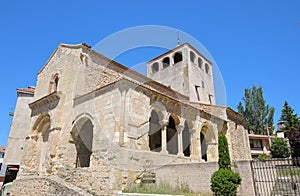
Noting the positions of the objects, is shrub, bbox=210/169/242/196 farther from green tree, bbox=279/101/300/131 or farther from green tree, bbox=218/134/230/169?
green tree, bbox=279/101/300/131

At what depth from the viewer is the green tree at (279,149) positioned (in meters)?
20.8

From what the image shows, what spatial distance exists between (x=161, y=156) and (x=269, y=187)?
13.6ft

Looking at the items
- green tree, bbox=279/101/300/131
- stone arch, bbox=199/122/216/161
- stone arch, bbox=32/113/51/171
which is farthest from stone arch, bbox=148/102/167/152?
green tree, bbox=279/101/300/131

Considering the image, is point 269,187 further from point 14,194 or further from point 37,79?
point 37,79

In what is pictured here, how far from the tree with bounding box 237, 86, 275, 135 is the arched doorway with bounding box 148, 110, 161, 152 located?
69.1 feet

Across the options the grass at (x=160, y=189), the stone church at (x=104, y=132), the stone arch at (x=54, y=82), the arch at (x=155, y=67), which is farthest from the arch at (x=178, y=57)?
the grass at (x=160, y=189)

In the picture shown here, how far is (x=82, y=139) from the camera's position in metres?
11.0

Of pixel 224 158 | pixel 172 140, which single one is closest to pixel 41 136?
pixel 172 140

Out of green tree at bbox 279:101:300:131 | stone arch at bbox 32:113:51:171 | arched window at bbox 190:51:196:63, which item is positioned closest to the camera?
stone arch at bbox 32:113:51:171

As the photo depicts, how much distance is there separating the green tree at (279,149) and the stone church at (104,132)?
5993 millimetres

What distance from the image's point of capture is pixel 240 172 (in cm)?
726

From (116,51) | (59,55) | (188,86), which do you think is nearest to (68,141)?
(116,51)

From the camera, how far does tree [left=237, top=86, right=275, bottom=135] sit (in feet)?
96.2

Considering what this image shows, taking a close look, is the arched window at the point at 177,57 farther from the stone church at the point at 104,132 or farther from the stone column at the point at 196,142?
the stone column at the point at 196,142
